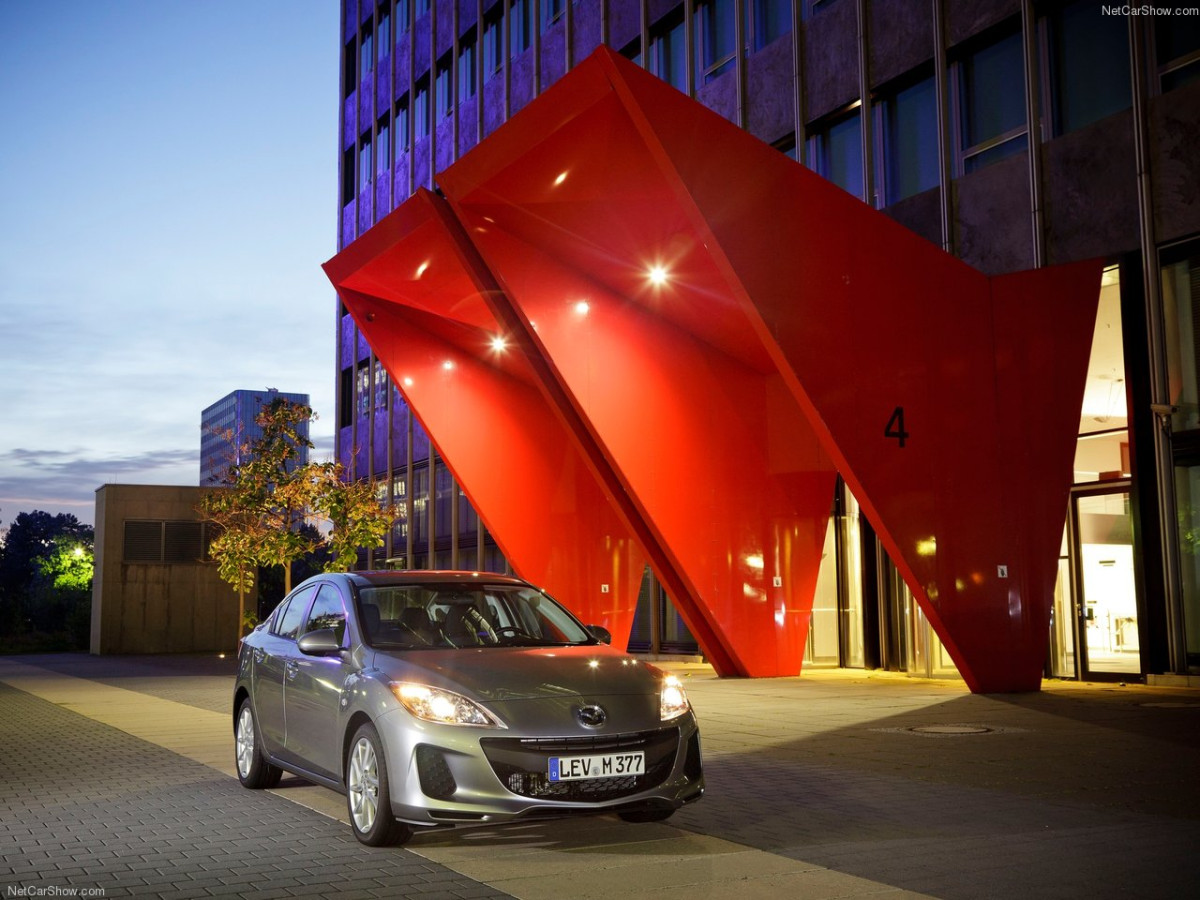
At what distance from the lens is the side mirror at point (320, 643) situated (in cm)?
742

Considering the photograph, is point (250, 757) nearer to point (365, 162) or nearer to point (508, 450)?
point (508, 450)

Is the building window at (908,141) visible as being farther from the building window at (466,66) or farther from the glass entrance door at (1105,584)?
the building window at (466,66)

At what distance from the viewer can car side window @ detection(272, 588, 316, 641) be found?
343 inches

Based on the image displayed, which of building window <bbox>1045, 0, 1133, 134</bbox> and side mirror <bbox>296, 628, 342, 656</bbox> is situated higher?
building window <bbox>1045, 0, 1133, 134</bbox>

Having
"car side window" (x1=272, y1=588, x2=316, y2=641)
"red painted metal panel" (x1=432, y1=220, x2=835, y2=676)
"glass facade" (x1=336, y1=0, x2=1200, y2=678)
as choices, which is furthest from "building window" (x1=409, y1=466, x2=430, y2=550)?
"car side window" (x1=272, y1=588, x2=316, y2=641)

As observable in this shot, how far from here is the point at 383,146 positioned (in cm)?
4375

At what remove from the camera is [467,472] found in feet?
81.9

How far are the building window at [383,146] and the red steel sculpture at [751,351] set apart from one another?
20.3m

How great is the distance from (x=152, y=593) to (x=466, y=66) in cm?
1848

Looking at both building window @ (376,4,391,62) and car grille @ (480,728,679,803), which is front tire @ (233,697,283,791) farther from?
building window @ (376,4,391,62)

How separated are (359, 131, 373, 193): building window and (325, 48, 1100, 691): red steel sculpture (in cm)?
2191

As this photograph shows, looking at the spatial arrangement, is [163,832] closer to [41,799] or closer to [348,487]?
[41,799]

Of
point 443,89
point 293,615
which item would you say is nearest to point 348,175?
point 443,89

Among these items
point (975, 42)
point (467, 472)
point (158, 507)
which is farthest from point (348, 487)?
point (975, 42)
